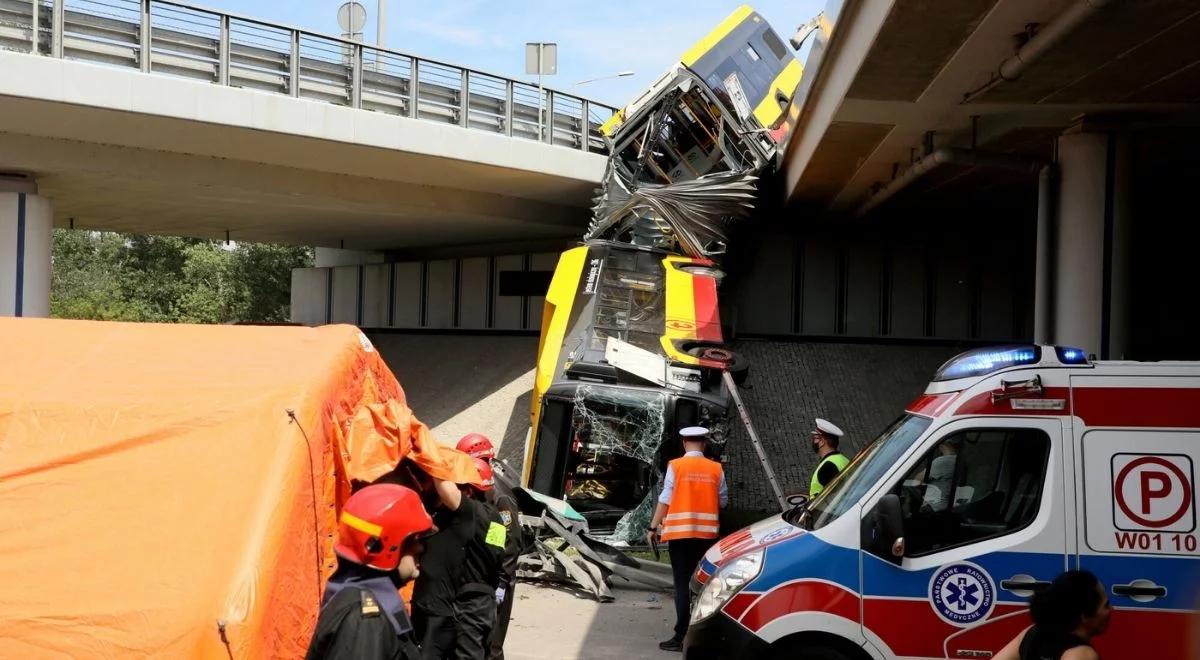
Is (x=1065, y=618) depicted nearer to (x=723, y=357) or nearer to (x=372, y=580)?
(x=372, y=580)

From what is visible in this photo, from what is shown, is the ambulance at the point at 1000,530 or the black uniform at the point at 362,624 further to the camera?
the ambulance at the point at 1000,530

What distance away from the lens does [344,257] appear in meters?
37.8

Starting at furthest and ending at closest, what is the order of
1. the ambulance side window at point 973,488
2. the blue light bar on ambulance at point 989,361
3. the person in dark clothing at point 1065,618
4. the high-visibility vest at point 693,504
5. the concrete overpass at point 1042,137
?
the concrete overpass at point 1042,137
the high-visibility vest at point 693,504
the blue light bar on ambulance at point 989,361
the ambulance side window at point 973,488
the person in dark clothing at point 1065,618

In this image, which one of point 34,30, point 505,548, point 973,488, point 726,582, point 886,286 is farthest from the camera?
point 886,286

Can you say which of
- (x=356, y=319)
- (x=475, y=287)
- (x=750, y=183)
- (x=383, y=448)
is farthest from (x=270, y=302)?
(x=383, y=448)

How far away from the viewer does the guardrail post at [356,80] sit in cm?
1944

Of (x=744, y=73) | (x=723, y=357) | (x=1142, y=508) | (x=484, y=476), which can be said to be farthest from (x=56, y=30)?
(x=1142, y=508)

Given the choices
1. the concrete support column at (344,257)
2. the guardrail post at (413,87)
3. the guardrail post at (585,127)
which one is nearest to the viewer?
the guardrail post at (413,87)

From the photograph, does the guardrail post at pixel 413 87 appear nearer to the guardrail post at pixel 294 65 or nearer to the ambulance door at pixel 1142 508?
the guardrail post at pixel 294 65

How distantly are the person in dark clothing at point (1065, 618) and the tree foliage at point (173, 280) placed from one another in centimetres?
4442

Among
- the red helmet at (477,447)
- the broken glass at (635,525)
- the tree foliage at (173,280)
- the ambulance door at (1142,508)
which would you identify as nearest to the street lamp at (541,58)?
the broken glass at (635,525)

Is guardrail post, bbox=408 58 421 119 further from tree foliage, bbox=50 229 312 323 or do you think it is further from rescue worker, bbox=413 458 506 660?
tree foliage, bbox=50 229 312 323

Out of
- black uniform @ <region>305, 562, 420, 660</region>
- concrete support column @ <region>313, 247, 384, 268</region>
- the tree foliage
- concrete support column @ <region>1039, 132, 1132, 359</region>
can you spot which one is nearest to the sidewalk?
black uniform @ <region>305, 562, 420, 660</region>

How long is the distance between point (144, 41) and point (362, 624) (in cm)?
1559
